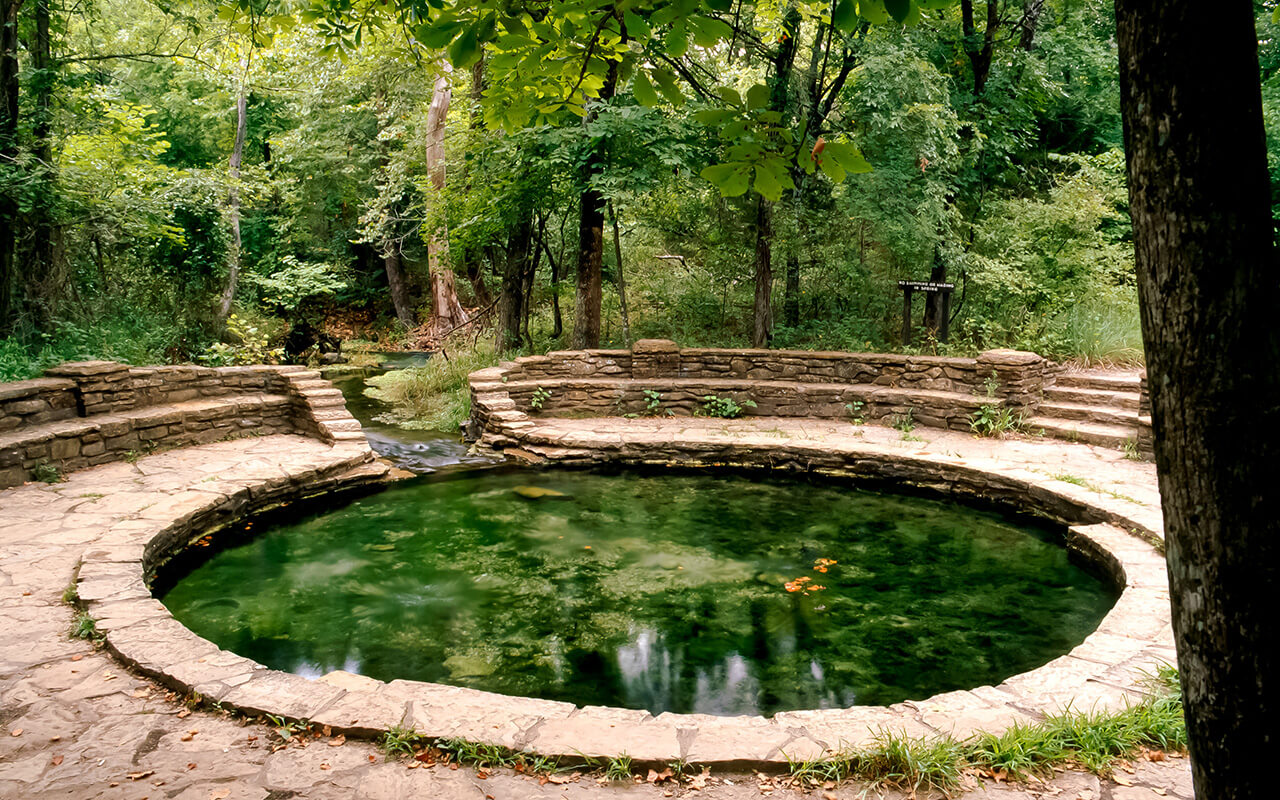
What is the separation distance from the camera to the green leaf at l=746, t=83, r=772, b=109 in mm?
2119

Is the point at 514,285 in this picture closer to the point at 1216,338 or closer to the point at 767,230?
the point at 767,230

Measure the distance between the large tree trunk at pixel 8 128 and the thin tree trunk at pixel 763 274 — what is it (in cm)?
912

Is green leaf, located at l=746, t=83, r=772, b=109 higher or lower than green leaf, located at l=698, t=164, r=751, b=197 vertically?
higher

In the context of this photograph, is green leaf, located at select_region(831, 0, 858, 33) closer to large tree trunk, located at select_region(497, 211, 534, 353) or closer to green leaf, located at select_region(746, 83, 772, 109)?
green leaf, located at select_region(746, 83, 772, 109)

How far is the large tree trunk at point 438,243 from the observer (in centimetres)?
1378

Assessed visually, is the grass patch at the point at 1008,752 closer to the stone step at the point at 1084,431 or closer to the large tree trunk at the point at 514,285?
the stone step at the point at 1084,431

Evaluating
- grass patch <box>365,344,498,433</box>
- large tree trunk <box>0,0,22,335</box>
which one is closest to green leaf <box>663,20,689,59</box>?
grass patch <box>365,344,498,433</box>

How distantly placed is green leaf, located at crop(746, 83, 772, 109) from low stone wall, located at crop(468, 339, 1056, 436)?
7104mm

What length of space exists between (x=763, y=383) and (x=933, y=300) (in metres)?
2.94

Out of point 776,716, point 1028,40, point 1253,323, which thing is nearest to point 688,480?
point 776,716

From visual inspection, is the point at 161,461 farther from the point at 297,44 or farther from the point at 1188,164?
the point at 297,44

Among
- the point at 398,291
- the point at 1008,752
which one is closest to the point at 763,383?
the point at 1008,752

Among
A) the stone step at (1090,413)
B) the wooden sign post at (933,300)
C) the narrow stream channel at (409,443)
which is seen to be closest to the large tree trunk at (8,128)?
Answer: the narrow stream channel at (409,443)

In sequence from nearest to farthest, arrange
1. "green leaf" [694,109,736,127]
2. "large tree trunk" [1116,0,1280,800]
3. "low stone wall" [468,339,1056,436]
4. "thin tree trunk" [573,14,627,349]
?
"large tree trunk" [1116,0,1280,800], "green leaf" [694,109,736,127], "low stone wall" [468,339,1056,436], "thin tree trunk" [573,14,627,349]
